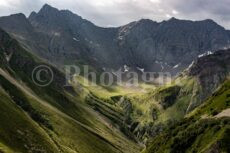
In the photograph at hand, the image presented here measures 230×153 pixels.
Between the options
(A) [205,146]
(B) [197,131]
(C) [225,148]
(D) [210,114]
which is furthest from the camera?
(D) [210,114]

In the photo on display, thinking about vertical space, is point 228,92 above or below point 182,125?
above

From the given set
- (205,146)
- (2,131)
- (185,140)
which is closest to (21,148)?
(2,131)

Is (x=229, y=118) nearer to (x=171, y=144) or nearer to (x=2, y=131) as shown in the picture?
(x=171, y=144)

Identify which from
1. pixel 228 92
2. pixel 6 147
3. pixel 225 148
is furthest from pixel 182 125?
pixel 6 147

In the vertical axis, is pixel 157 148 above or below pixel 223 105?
below

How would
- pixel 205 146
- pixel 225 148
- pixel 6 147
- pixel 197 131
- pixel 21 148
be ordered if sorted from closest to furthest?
pixel 225 148, pixel 205 146, pixel 197 131, pixel 6 147, pixel 21 148

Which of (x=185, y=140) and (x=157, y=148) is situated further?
(x=157, y=148)

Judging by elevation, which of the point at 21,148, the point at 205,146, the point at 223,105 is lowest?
the point at 21,148

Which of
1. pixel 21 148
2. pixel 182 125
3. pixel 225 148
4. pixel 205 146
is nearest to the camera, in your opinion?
pixel 225 148

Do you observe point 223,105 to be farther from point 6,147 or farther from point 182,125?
point 6,147
